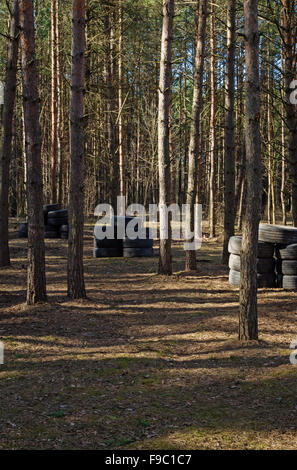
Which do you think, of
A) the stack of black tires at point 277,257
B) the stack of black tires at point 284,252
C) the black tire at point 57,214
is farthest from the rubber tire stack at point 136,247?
the stack of black tires at point 284,252

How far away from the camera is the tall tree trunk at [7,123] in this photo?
14.2 metres

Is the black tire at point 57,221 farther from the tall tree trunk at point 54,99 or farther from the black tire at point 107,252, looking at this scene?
the black tire at point 107,252

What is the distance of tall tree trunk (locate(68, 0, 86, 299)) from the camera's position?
34.8ft

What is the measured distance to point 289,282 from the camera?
12.0 meters

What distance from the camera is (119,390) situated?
6.70 metres

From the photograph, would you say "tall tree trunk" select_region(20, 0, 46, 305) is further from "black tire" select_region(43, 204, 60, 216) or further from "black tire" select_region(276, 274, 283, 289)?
"black tire" select_region(43, 204, 60, 216)

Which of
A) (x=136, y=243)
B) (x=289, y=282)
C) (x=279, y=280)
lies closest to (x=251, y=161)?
(x=289, y=282)

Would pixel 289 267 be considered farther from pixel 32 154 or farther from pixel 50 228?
pixel 50 228

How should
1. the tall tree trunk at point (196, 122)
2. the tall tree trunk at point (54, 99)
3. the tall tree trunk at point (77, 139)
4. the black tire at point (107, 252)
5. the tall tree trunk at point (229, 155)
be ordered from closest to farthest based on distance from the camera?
the tall tree trunk at point (77, 139) → the tall tree trunk at point (196, 122) → the tall tree trunk at point (229, 155) → the black tire at point (107, 252) → the tall tree trunk at point (54, 99)

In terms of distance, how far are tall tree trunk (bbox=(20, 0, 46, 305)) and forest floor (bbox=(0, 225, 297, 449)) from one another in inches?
23.0

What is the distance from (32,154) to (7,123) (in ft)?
14.6

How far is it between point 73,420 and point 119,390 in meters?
1.04

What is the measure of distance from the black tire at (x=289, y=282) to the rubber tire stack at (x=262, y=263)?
336 mm
